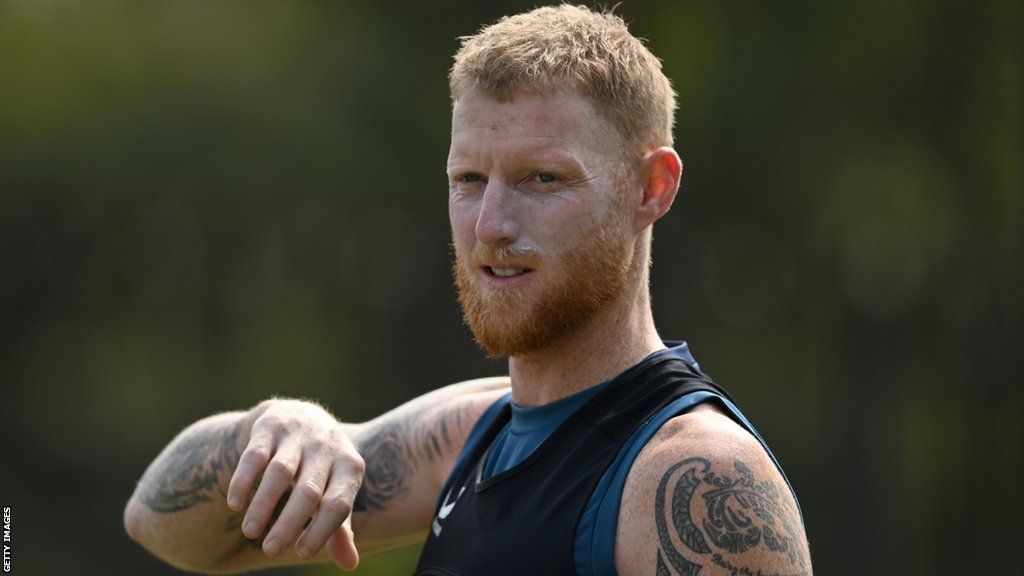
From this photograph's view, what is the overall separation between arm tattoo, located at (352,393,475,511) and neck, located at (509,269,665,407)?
1.80 ft

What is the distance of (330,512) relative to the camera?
2852 millimetres

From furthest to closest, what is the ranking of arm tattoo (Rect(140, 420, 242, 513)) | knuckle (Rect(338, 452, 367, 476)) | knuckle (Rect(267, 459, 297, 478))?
arm tattoo (Rect(140, 420, 242, 513)), knuckle (Rect(338, 452, 367, 476)), knuckle (Rect(267, 459, 297, 478))

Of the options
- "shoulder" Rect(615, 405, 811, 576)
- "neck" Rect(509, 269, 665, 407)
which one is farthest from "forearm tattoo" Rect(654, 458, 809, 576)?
"neck" Rect(509, 269, 665, 407)

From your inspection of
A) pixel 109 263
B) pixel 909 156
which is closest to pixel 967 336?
pixel 909 156

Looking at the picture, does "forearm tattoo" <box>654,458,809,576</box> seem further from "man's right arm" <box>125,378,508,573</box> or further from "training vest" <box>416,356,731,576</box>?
"man's right arm" <box>125,378,508,573</box>

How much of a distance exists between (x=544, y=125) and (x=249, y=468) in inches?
39.4

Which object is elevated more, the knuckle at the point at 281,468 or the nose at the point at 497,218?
the nose at the point at 497,218

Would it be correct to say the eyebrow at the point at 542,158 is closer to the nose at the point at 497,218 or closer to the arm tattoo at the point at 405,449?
the nose at the point at 497,218

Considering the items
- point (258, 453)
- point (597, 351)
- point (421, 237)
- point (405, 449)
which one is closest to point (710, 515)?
point (597, 351)

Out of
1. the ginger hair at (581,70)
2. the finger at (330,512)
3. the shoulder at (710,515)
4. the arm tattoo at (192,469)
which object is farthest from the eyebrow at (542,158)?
the arm tattoo at (192,469)

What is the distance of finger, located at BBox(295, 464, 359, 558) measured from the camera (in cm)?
279

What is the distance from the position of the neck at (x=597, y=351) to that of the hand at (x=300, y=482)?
478 mm

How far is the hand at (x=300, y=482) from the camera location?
2.79 metres

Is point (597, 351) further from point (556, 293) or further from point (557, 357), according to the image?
point (556, 293)
